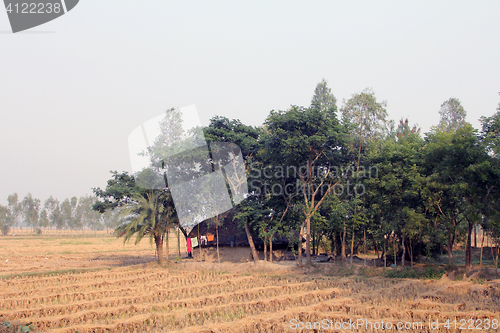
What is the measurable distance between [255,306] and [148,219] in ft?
46.8

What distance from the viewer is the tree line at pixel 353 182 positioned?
15.3m

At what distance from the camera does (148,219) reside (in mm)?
23922

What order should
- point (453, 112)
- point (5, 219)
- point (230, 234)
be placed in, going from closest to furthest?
point (230, 234) < point (453, 112) < point (5, 219)

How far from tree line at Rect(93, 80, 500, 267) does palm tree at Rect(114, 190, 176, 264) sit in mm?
71

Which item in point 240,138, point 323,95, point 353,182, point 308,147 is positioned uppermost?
point 323,95

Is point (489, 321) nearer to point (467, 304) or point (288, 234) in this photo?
point (467, 304)

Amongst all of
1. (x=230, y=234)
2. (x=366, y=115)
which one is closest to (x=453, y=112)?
(x=366, y=115)

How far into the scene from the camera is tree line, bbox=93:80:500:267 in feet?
50.2

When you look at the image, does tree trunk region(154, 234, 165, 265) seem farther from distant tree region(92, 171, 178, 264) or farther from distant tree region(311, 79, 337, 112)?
distant tree region(311, 79, 337, 112)

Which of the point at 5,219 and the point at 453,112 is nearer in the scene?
the point at 453,112

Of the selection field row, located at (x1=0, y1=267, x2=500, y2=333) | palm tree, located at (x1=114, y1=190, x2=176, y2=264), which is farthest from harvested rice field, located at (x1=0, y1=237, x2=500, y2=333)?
palm tree, located at (x1=114, y1=190, x2=176, y2=264)

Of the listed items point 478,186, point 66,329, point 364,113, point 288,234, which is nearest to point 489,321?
point 478,186

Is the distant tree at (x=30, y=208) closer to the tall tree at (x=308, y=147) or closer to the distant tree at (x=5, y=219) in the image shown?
the distant tree at (x=5, y=219)

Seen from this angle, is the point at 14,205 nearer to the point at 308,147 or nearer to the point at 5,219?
the point at 5,219
